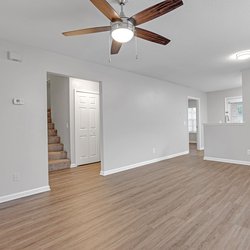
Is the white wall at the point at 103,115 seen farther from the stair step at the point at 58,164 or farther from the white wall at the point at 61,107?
the white wall at the point at 61,107

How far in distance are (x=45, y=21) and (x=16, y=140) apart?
6.11 ft

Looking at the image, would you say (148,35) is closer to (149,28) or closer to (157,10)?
(157,10)

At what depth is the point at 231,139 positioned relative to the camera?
5.27m

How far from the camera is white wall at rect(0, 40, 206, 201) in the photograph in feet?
9.93

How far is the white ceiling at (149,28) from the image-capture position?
215 cm

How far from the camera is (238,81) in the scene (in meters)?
6.38

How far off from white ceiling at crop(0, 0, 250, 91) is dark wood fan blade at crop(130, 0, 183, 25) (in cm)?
38

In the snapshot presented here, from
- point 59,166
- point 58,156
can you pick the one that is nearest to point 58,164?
point 59,166

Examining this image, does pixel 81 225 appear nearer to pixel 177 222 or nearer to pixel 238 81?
pixel 177 222

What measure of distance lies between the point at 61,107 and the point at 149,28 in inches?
152

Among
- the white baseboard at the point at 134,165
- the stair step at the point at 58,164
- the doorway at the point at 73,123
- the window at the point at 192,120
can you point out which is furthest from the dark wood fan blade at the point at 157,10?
the window at the point at 192,120

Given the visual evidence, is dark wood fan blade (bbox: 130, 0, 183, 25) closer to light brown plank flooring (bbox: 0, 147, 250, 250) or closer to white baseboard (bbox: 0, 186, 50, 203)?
light brown plank flooring (bbox: 0, 147, 250, 250)

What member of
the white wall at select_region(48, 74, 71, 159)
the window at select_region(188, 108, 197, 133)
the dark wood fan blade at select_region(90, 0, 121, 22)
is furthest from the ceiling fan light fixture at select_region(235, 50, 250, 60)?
the window at select_region(188, 108, 197, 133)

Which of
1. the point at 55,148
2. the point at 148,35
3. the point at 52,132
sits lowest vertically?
the point at 55,148
